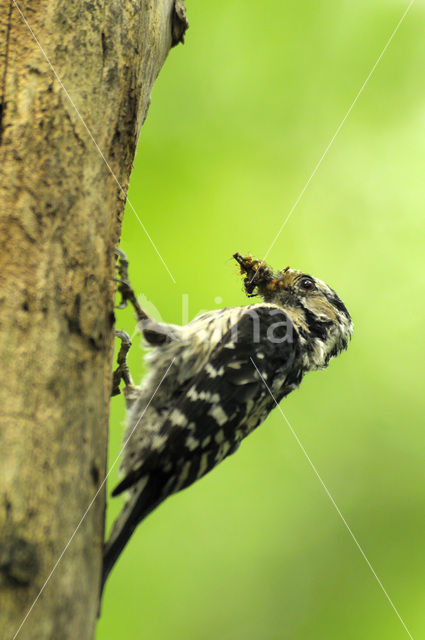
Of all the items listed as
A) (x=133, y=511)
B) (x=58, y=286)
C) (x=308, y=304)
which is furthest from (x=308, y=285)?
(x=58, y=286)

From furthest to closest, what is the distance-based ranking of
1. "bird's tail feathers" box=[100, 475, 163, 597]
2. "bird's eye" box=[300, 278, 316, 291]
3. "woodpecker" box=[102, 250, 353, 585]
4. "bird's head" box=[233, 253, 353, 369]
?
"bird's eye" box=[300, 278, 316, 291] → "bird's head" box=[233, 253, 353, 369] → "woodpecker" box=[102, 250, 353, 585] → "bird's tail feathers" box=[100, 475, 163, 597]

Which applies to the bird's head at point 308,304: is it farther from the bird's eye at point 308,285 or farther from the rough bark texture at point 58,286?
the rough bark texture at point 58,286

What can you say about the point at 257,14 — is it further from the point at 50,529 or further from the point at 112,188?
the point at 50,529

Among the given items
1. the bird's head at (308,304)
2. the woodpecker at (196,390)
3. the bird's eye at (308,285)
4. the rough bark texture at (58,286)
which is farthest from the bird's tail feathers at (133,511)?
the bird's eye at (308,285)

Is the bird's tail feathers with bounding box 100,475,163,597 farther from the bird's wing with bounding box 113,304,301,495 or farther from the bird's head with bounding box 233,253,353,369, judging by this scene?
the bird's head with bounding box 233,253,353,369

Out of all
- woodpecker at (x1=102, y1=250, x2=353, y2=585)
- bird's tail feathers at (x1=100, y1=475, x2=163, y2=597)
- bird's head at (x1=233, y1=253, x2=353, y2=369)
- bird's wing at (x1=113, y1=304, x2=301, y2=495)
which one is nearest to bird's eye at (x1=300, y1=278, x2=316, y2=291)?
bird's head at (x1=233, y1=253, x2=353, y2=369)

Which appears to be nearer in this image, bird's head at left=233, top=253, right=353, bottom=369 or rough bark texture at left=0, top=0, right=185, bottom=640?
rough bark texture at left=0, top=0, right=185, bottom=640

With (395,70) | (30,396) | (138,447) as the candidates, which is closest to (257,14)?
(395,70)
